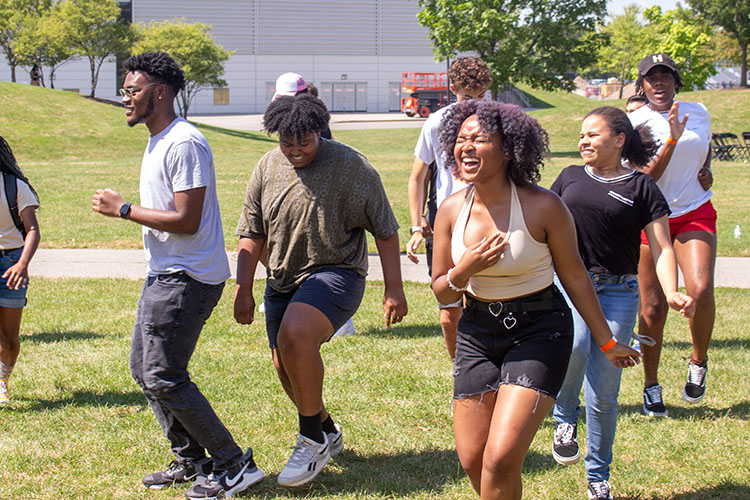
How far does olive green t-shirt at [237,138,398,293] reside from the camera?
4293mm

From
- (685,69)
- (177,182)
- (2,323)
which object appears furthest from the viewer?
(685,69)

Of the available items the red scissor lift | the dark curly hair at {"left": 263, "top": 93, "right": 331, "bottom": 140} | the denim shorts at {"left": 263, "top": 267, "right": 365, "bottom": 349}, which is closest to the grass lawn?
the denim shorts at {"left": 263, "top": 267, "right": 365, "bottom": 349}

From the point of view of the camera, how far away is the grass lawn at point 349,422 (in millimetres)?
4312

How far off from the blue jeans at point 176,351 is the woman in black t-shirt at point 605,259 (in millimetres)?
1771

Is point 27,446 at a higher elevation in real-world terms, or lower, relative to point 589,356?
lower

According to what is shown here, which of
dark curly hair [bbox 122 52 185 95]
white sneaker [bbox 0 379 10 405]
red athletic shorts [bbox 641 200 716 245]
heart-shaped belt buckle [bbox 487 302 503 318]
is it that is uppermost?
dark curly hair [bbox 122 52 185 95]

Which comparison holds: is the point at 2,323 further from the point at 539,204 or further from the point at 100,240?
the point at 100,240

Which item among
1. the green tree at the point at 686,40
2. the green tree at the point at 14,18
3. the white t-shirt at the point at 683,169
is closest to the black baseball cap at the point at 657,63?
the white t-shirt at the point at 683,169

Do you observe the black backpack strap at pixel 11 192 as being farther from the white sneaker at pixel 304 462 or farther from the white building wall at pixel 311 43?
the white building wall at pixel 311 43

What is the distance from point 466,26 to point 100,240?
87.1 ft

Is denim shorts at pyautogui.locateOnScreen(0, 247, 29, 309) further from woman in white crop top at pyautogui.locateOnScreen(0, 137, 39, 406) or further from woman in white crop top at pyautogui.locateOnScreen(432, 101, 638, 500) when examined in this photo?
woman in white crop top at pyautogui.locateOnScreen(432, 101, 638, 500)

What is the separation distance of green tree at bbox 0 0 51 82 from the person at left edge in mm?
46599

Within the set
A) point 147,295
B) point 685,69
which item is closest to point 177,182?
point 147,295

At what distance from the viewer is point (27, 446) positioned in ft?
15.8
